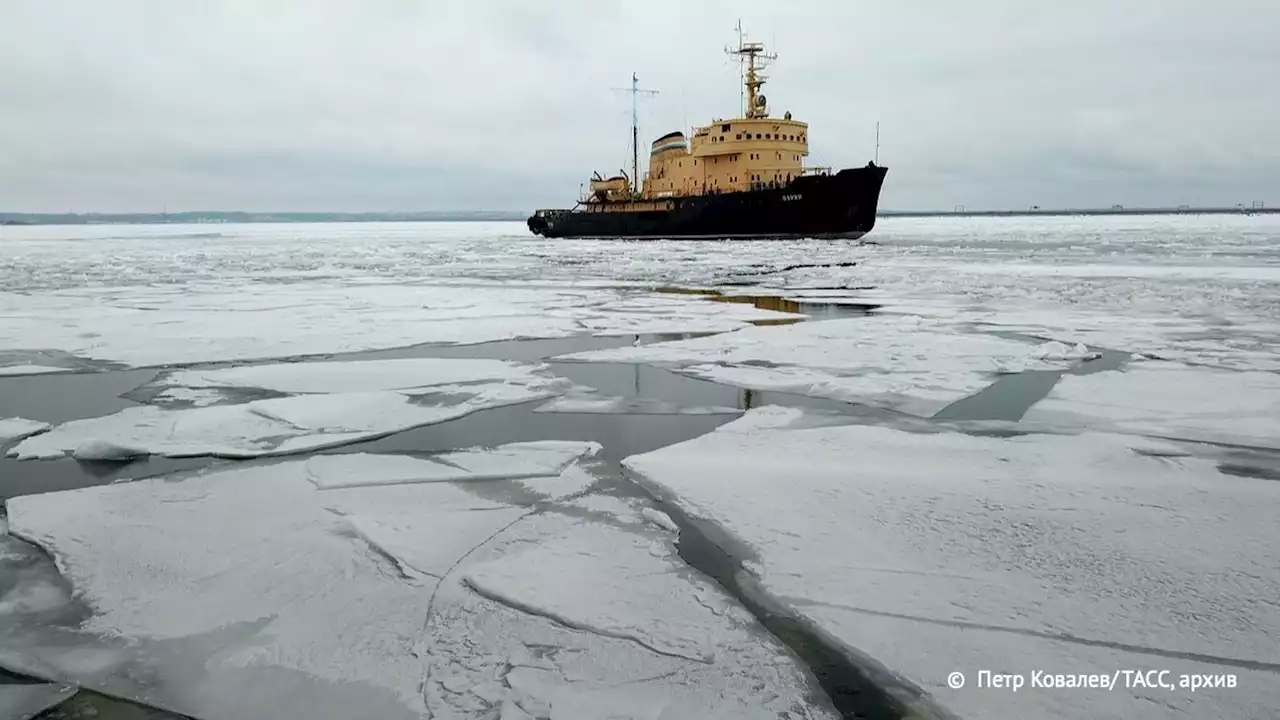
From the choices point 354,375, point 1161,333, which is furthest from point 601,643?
point 1161,333

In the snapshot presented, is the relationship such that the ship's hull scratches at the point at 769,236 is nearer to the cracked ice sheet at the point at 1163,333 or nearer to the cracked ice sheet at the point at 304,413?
the cracked ice sheet at the point at 1163,333

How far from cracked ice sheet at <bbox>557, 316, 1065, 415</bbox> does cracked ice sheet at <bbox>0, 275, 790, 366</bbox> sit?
3.67 ft

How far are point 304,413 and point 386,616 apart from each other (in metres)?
2.47

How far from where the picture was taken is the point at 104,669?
1784 millimetres

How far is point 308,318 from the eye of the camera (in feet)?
27.1

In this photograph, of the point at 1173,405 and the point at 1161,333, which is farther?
the point at 1161,333

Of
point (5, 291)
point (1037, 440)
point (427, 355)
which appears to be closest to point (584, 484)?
point (1037, 440)

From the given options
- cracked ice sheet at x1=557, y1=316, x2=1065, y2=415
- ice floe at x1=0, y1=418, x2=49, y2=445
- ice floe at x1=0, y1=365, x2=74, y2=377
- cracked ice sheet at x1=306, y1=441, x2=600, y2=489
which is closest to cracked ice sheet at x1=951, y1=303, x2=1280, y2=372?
cracked ice sheet at x1=557, y1=316, x2=1065, y2=415

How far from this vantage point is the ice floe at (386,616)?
168 centimetres

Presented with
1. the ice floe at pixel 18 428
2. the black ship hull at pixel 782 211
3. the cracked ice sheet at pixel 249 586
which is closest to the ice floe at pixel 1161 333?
the cracked ice sheet at pixel 249 586

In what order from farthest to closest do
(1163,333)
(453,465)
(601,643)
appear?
(1163,333), (453,465), (601,643)

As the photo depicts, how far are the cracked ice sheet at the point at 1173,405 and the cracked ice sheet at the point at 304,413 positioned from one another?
2.89 meters

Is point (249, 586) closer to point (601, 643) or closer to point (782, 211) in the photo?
point (601, 643)

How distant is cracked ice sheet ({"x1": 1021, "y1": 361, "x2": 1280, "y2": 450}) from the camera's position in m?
3.62
